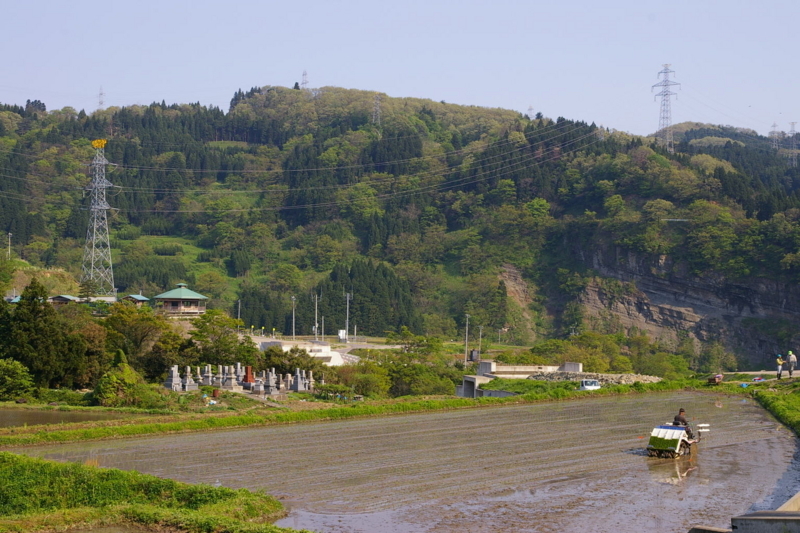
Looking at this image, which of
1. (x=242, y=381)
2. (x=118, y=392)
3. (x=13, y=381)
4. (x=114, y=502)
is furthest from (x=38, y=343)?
(x=114, y=502)

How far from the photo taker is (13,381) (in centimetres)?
3017

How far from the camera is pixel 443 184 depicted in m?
113

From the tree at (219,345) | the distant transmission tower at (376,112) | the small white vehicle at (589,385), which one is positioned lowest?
the small white vehicle at (589,385)

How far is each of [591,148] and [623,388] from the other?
71.9 meters

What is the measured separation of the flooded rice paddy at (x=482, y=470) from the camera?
14859 mm

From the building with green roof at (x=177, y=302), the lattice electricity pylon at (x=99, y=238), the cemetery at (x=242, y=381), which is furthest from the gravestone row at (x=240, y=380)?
the lattice electricity pylon at (x=99, y=238)

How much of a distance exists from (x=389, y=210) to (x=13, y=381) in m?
82.1

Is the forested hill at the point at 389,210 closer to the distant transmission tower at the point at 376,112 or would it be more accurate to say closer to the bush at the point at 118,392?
the distant transmission tower at the point at 376,112

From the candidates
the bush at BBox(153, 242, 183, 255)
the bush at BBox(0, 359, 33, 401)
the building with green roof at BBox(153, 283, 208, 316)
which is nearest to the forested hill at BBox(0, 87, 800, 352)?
the bush at BBox(153, 242, 183, 255)

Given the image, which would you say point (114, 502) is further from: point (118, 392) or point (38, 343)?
point (38, 343)

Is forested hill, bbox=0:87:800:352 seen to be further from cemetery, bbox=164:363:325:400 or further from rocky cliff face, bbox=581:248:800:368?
cemetery, bbox=164:363:325:400

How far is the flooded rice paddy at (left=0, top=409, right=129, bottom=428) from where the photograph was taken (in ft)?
82.3

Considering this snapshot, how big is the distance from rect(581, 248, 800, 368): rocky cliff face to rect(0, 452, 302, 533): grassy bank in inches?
2502

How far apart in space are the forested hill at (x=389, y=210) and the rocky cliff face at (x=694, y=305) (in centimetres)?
122
